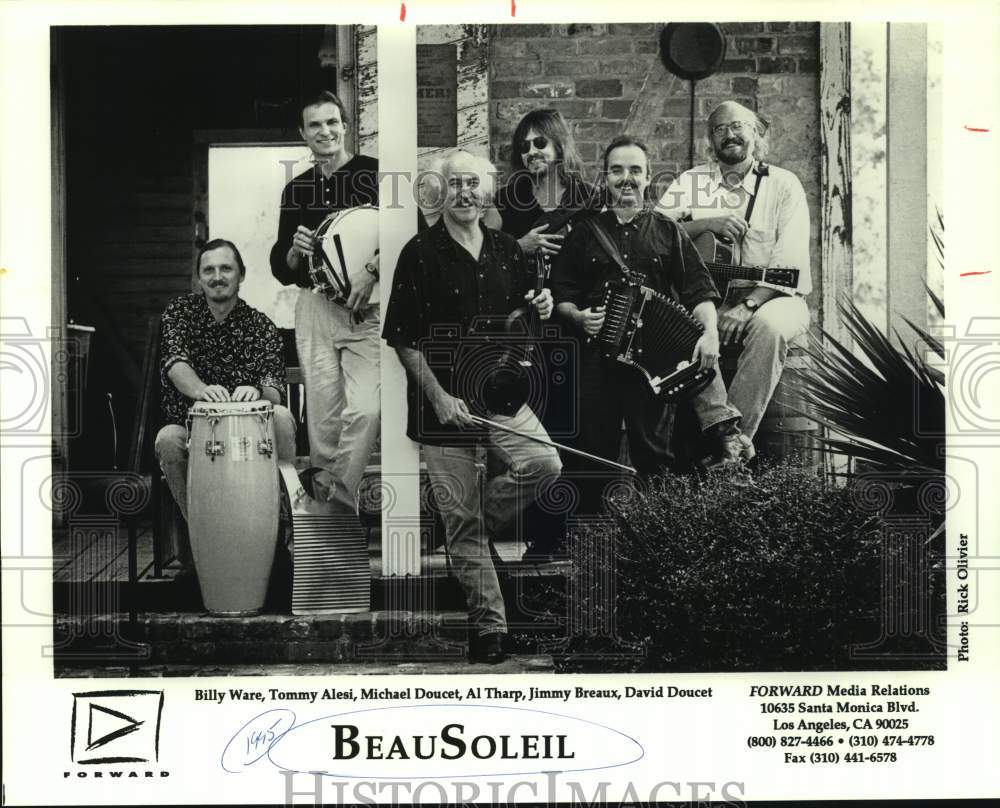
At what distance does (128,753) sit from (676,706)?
7.70ft

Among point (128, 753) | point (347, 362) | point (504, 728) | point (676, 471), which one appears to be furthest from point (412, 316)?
point (128, 753)

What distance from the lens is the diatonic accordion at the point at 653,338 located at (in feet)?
19.7

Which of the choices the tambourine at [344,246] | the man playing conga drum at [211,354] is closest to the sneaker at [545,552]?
the man playing conga drum at [211,354]

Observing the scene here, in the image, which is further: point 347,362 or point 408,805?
point 347,362

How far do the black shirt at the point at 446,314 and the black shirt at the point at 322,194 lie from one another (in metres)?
0.31

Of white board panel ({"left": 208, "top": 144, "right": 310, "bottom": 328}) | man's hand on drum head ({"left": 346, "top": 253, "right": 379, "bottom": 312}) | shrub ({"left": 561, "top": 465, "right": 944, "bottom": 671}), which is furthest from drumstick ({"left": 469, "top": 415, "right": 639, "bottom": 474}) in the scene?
white board panel ({"left": 208, "top": 144, "right": 310, "bottom": 328})

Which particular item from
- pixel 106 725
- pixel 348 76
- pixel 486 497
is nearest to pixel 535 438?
pixel 486 497

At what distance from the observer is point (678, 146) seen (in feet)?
19.7

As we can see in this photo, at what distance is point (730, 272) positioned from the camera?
608 cm

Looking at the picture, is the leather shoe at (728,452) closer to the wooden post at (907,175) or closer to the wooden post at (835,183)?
the wooden post at (835,183)

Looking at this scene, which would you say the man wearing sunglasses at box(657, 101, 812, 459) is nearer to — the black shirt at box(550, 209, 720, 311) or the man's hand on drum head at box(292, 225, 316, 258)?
the black shirt at box(550, 209, 720, 311)

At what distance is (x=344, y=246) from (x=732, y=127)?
1819 mm

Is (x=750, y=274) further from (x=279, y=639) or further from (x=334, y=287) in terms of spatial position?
(x=279, y=639)

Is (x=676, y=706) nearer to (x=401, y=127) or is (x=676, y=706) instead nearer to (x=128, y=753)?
(x=128, y=753)
